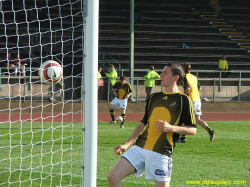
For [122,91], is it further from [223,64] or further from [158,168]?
[158,168]

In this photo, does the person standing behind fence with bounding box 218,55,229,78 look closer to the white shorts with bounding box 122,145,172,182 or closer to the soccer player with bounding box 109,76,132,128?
the soccer player with bounding box 109,76,132,128

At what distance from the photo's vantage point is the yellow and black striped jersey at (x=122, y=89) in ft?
58.3

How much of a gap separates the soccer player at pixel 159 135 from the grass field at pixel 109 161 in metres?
1.04

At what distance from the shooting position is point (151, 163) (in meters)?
5.36

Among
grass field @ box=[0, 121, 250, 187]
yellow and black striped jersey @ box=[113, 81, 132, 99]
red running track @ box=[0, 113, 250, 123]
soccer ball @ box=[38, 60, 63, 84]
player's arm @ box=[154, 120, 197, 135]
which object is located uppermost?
soccer ball @ box=[38, 60, 63, 84]

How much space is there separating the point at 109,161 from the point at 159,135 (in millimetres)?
4308

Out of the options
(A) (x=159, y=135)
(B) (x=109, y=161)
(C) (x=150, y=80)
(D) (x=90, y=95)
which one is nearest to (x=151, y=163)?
(A) (x=159, y=135)

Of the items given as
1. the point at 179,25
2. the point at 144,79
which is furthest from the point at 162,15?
the point at 144,79

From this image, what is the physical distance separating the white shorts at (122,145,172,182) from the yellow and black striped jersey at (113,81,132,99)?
40.3 feet

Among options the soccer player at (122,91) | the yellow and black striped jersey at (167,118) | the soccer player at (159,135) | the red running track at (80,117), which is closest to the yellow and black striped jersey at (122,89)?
the soccer player at (122,91)

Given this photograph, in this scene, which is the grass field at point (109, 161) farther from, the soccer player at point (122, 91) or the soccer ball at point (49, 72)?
the soccer player at point (122, 91)

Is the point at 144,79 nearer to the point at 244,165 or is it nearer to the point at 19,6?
the point at 19,6

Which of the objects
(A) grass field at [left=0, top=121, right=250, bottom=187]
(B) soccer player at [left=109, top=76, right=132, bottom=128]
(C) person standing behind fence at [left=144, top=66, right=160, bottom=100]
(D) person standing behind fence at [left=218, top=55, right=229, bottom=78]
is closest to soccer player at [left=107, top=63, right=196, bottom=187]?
(A) grass field at [left=0, top=121, right=250, bottom=187]

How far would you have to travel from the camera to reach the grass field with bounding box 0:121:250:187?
25.7 feet
